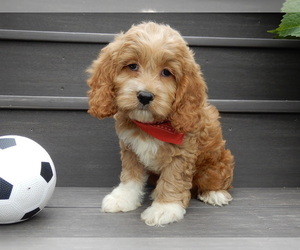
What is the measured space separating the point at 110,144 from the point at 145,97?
0.77 m

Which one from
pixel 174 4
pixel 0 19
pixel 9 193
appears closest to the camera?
pixel 9 193

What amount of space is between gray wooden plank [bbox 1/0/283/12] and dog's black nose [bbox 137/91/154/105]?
5.79 feet

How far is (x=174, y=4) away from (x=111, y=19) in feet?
3.59

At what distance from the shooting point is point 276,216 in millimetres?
2215

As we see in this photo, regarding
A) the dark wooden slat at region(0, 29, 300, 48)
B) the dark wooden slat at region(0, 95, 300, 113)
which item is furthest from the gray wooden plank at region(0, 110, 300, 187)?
the dark wooden slat at region(0, 29, 300, 48)

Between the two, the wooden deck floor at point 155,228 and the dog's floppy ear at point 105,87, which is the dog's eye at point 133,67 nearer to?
the dog's floppy ear at point 105,87

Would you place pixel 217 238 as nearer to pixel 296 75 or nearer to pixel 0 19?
pixel 296 75

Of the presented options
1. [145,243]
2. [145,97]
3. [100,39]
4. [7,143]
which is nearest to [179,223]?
[145,243]

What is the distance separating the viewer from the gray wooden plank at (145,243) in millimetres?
1786

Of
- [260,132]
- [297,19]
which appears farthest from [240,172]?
[297,19]

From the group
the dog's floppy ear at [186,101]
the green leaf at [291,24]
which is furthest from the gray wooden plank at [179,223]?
the green leaf at [291,24]

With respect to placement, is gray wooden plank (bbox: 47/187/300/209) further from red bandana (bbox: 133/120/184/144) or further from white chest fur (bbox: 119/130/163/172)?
red bandana (bbox: 133/120/184/144)

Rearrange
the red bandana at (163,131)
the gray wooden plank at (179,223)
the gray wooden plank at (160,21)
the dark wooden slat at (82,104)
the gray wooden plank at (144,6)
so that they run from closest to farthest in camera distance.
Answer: the gray wooden plank at (179,223), the red bandana at (163,131), the dark wooden slat at (82,104), the gray wooden plank at (160,21), the gray wooden plank at (144,6)

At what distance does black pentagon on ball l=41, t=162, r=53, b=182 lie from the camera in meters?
1.99
